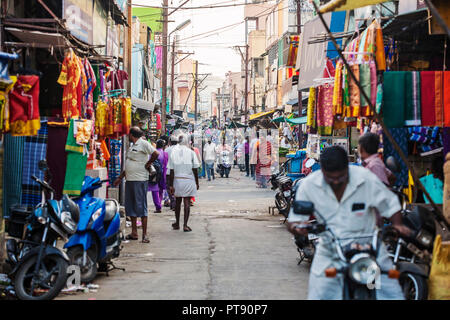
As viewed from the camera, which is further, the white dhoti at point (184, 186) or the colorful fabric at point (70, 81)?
the white dhoti at point (184, 186)

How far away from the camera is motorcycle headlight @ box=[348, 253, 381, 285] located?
479 cm

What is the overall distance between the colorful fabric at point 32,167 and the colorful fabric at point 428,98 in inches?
225

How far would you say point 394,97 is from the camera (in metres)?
A: 9.03

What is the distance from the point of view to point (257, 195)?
74.9 ft

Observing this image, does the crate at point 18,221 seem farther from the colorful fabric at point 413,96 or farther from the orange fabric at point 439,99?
the orange fabric at point 439,99

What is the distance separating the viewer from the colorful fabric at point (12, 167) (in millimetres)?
9914

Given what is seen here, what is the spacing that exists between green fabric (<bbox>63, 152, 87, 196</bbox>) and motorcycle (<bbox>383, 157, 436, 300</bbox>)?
5628mm

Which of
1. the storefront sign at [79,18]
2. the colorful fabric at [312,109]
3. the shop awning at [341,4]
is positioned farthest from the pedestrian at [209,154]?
the shop awning at [341,4]

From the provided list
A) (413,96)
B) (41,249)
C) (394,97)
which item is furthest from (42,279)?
(413,96)

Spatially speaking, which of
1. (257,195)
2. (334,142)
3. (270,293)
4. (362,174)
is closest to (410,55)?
(334,142)

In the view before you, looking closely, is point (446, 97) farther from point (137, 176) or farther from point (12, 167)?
point (12, 167)

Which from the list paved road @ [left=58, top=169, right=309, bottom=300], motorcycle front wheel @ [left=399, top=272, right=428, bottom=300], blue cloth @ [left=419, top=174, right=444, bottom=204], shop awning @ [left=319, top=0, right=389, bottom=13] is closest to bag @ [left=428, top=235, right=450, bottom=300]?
motorcycle front wheel @ [left=399, top=272, right=428, bottom=300]

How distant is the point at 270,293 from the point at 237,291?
0.40 m
